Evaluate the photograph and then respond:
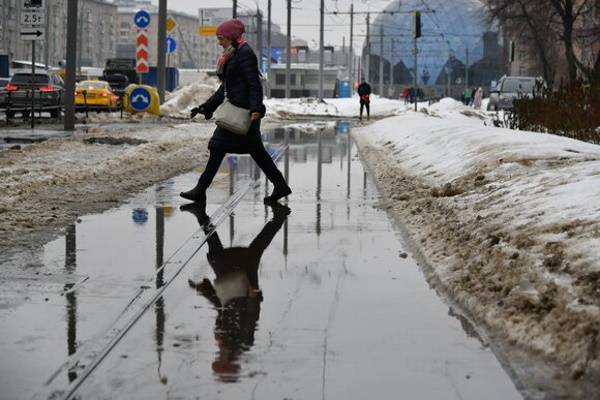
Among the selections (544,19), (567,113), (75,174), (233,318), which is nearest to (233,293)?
(233,318)

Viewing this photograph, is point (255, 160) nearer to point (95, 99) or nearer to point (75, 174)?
point (75, 174)

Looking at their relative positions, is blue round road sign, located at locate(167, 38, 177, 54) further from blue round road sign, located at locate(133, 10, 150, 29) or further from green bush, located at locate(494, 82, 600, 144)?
green bush, located at locate(494, 82, 600, 144)

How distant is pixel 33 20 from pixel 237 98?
15607 millimetres

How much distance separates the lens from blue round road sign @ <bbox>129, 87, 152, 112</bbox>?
3050cm

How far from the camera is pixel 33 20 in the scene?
2739 cm

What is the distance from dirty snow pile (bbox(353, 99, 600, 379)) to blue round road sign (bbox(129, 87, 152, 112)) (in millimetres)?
14942

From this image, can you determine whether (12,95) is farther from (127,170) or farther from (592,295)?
(592,295)

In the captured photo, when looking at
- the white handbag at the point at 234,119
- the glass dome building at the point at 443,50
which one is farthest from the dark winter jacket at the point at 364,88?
the glass dome building at the point at 443,50

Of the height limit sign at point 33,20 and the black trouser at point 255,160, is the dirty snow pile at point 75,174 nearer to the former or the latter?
the black trouser at point 255,160

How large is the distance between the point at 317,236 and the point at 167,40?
34.8m

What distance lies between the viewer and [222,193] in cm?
1439

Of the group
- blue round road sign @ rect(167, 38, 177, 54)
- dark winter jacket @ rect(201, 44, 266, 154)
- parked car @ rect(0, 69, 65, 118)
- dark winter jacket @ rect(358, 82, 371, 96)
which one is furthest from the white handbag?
dark winter jacket @ rect(358, 82, 371, 96)

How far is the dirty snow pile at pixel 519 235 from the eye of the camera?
19.5 feet

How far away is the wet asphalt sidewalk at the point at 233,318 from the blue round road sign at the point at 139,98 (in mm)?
19205
